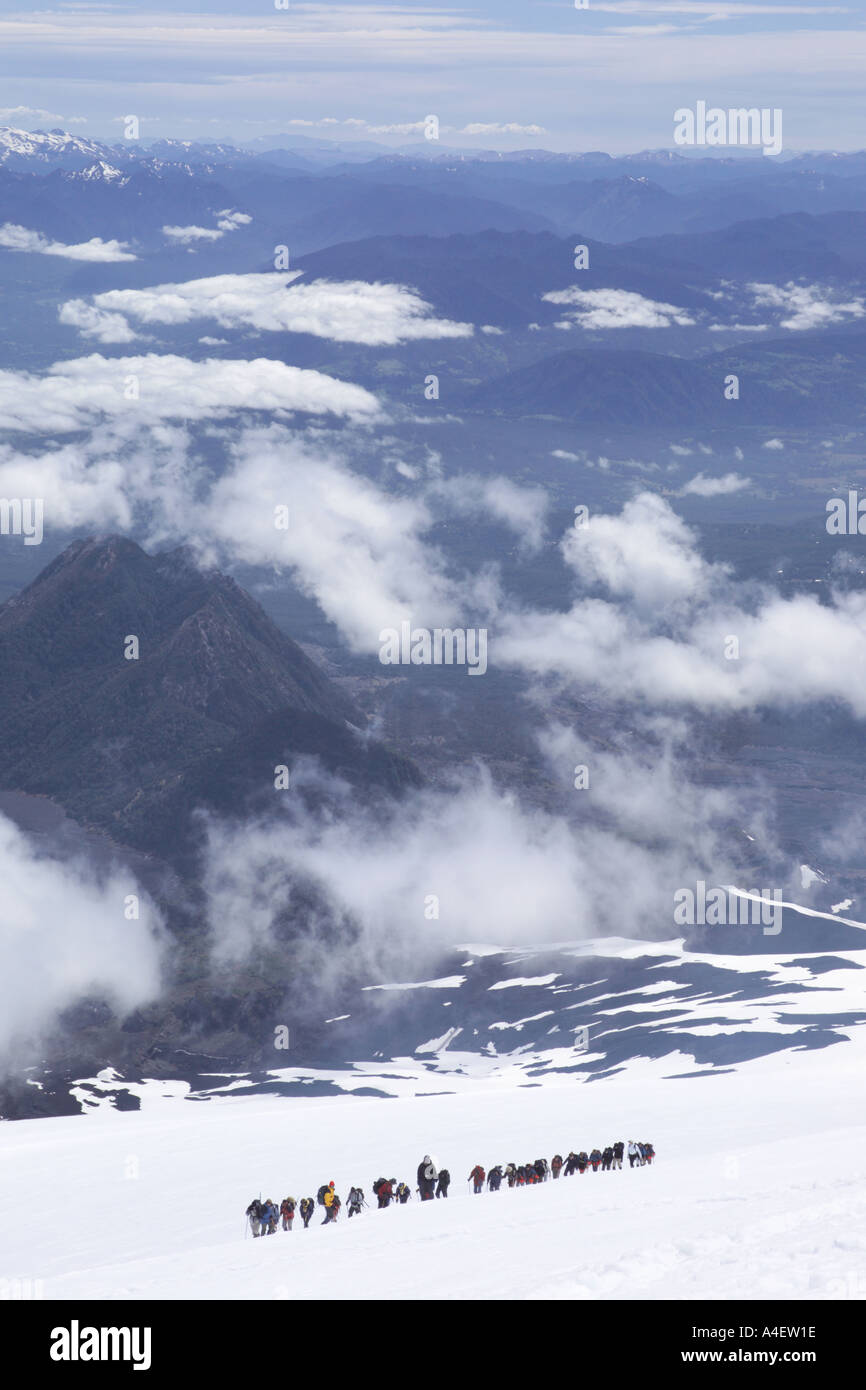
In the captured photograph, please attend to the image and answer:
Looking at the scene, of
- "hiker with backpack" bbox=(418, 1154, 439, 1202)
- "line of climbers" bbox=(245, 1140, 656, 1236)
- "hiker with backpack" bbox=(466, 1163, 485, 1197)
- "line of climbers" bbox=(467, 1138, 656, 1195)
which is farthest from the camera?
"line of climbers" bbox=(467, 1138, 656, 1195)

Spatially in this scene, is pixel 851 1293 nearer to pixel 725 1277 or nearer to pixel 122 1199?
pixel 725 1277

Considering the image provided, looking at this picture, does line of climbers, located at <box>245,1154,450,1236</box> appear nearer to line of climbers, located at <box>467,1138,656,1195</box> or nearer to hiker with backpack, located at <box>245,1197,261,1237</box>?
hiker with backpack, located at <box>245,1197,261,1237</box>

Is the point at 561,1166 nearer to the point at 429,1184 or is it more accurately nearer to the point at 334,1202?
the point at 429,1184

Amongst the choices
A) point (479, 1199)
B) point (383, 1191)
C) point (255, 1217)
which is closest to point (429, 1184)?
point (383, 1191)

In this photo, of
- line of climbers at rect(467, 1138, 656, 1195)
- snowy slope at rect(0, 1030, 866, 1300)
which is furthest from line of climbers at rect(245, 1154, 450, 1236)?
snowy slope at rect(0, 1030, 866, 1300)

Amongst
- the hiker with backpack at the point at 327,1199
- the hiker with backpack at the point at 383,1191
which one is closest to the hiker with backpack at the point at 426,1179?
the hiker with backpack at the point at 383,1191

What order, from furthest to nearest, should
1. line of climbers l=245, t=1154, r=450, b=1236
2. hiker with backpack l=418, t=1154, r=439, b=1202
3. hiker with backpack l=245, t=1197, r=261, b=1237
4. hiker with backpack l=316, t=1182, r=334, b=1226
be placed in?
hiker with backpack l=418, t=1154, r=439, b=1202 → hiker with backpack l=316, t=1182, r=334, b=1226 → line of climbers l=245, t=1154, r=450, b=1236 → hiker with backpack l=245, t=1197, r=261, b=1237
